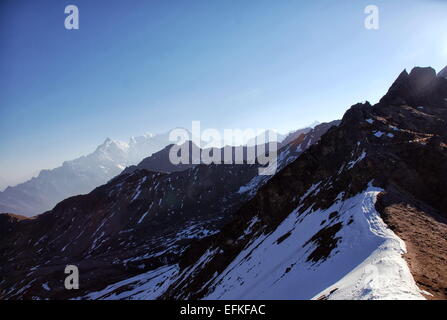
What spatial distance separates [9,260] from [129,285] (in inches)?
5582

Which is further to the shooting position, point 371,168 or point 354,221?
point 371,168

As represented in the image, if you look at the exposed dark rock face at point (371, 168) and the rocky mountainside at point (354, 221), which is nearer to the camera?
the rocky mountainside at point (354, 221)

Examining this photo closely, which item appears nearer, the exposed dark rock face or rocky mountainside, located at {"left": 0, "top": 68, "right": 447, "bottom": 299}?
rocky mountainside, located at {"left": 0, "top": 68, "right": 447, "bottom": 299}

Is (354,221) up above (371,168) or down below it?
below

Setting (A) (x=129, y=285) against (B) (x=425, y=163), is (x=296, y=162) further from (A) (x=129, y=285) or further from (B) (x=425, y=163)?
(A) (x=129, y=285)

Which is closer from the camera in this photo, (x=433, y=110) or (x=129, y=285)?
(x=433, y=110)

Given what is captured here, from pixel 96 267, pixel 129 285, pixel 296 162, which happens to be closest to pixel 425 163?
pixel 296 162

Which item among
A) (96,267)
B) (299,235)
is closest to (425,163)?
(299,235)
